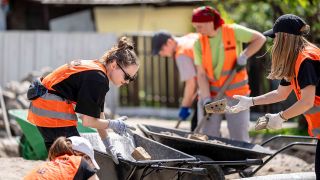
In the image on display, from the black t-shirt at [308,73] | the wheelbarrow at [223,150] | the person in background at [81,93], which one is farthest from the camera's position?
the wheelbarrow at [223,150]

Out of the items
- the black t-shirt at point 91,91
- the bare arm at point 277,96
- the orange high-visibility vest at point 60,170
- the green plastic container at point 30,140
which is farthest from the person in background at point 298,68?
the green plastic container at point 30,140

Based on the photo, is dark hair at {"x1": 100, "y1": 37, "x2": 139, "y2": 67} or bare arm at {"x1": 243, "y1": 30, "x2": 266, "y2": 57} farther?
bare arm at {"x1": 243, "y1": 30, "x2": 266, "y2": 57}

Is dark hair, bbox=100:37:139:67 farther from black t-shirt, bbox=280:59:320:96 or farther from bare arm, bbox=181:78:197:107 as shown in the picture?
bare arm, bbox=181:78:197:107

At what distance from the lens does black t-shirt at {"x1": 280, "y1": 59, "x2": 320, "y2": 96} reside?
5496 millimetres

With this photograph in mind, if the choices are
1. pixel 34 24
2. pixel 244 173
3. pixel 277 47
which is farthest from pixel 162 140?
pixel 34 24

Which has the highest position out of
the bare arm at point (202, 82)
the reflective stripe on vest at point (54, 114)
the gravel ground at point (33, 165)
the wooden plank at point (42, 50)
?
the reflective stripe on vest at point (54, 114)

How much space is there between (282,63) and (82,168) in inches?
61.3

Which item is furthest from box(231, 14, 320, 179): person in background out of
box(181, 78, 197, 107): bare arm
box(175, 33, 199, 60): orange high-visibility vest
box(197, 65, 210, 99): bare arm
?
box(181, 78, 197, 107): bare arm

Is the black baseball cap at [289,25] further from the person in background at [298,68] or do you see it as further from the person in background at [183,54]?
the person in background at [183,54]

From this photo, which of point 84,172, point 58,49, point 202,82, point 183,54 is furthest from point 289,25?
point 58,49

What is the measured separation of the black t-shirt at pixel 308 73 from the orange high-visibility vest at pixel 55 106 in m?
1.47

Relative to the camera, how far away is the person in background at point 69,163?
5137 millimetres

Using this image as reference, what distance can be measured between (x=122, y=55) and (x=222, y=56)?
9.22 ft

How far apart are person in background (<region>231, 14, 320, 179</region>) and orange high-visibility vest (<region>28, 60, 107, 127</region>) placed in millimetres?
1294
